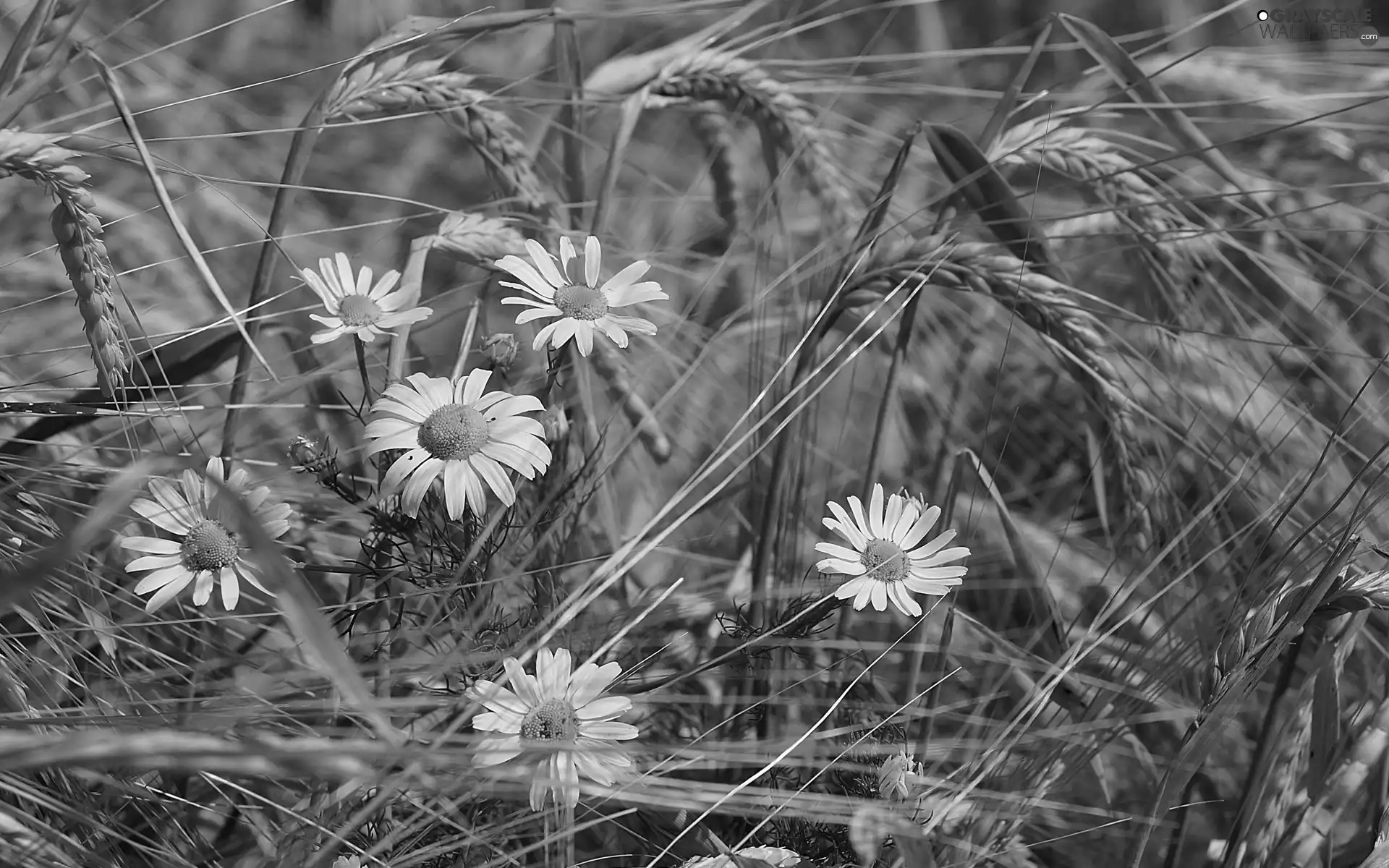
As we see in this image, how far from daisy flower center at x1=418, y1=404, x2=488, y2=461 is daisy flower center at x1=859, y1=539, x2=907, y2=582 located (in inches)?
9.9

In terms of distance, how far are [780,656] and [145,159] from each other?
539 mm

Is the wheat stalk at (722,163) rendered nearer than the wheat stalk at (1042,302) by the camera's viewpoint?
No

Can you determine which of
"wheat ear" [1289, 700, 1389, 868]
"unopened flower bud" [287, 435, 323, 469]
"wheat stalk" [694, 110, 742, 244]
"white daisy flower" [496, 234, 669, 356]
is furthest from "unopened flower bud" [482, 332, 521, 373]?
"wheat ear" [1289, 700, 1389, 868]

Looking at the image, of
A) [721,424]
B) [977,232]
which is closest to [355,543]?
[721,424]

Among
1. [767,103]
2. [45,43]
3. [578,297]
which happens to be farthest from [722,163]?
[45,43]

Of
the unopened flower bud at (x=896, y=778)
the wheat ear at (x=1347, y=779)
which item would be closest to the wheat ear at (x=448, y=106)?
the unopened flower bud at (x=896, y=778)

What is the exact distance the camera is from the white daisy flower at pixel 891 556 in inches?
23.4

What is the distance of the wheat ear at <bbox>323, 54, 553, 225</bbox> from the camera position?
0.79 m

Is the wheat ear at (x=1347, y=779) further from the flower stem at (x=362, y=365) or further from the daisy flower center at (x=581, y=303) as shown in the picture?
the flower stem at (x=362, y=365)

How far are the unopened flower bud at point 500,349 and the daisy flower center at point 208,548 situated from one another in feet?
0.64

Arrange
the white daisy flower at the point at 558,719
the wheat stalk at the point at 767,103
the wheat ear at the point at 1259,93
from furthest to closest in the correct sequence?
the wheat ear at the point at 1259,93
the wheat stalk at the point at 767,103
the white daisy flower at the point at 558,719

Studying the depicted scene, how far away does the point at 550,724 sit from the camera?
573 mm

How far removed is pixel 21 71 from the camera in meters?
0.65

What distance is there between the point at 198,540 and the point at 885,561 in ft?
1.40
